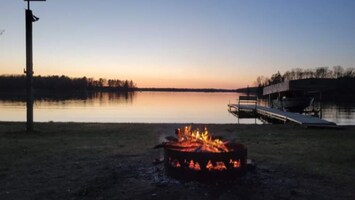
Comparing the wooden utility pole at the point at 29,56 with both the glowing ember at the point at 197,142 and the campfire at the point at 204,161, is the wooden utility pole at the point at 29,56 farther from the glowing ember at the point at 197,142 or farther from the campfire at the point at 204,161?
the campfire at the point at 204,161

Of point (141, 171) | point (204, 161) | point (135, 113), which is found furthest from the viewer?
point (135, 113)

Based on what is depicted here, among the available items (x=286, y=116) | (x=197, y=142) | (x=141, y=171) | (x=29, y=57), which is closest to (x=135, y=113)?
(x=286, y=116)

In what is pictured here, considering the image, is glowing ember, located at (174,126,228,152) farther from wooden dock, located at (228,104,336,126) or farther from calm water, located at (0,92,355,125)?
calm water, located at (0,92,355,125)

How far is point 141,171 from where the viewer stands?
762 cm

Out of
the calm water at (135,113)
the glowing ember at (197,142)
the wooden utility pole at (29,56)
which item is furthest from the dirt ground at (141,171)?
the calm water at (135,113)

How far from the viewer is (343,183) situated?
7074mm

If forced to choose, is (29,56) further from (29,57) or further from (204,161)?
(204,161)

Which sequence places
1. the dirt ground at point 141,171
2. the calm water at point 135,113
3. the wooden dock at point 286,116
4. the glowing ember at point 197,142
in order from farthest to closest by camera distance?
the calm water at point 135,113, the wooden dock at point 286,116, the glowing ember at point 197,142, the dirt ground at point 141,171

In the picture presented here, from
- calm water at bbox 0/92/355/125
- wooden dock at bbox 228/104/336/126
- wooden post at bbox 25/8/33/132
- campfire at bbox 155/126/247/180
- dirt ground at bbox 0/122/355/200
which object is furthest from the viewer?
calm water at bbox 0/92/355/125

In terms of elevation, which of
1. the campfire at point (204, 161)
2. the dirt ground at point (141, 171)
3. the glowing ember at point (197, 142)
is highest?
the glowing ember at point (197, 142)

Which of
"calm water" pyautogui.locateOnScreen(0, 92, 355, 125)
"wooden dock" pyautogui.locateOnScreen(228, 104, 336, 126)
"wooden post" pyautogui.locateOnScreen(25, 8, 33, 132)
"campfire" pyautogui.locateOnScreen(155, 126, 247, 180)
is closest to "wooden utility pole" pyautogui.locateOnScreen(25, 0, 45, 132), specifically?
"wooden post" pyautogui.locateOnScreen(25, 8, 33, 132)

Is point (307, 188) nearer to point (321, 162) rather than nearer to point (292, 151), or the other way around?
point (321, 162)

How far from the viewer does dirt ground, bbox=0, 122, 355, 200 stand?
6305mm

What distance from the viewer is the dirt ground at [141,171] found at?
6305 millimetres
